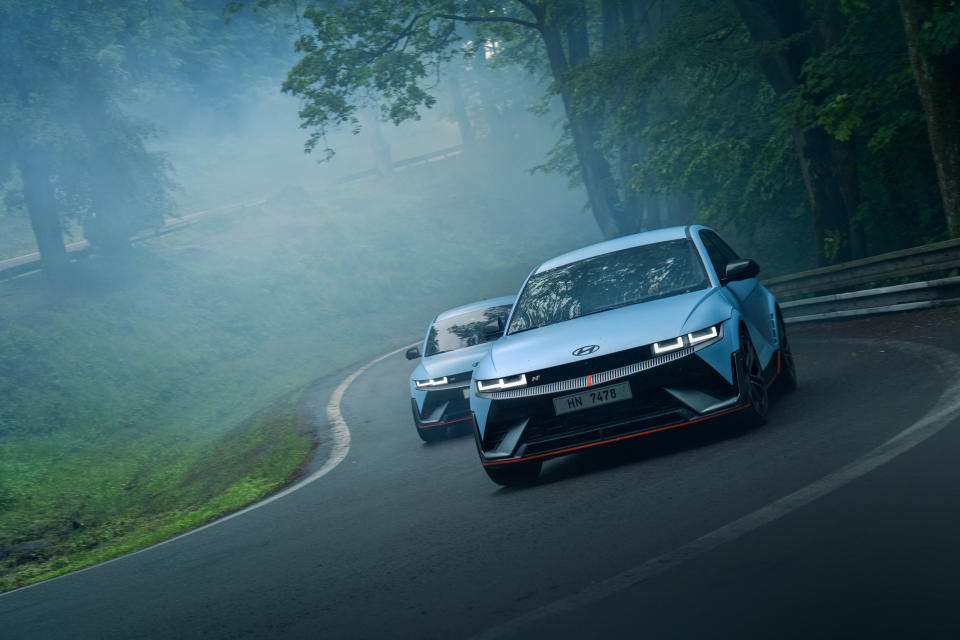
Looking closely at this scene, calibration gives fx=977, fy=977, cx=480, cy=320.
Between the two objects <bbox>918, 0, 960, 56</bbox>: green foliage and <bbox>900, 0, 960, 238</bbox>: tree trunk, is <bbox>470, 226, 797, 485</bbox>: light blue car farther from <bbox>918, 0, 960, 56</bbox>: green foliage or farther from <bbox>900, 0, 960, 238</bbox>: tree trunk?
<bbox>900, 0, 960, 238</bbox>: tree trunk

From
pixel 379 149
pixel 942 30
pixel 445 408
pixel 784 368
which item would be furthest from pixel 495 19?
pixel 379 149

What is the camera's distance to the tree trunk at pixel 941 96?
12484mm

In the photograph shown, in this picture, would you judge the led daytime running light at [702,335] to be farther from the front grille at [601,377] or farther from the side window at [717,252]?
the side window at [717,252]

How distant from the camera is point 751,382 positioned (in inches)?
287

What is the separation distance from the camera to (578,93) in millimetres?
21125

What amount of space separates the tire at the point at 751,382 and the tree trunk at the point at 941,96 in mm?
6977

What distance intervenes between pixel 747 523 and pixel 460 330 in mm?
8042

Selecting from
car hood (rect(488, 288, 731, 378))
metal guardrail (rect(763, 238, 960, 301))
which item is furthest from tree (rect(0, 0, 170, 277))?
car hood (rect(488, 288, 731, 378))

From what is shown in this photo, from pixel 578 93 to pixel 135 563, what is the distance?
51.0 ft

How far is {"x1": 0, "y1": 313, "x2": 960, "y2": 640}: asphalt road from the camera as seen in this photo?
394 cm

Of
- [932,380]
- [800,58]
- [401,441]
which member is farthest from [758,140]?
[932,380]

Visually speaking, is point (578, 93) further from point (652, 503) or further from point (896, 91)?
point (652, 503)

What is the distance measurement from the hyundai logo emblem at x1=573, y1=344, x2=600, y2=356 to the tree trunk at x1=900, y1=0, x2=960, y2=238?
26.6ft

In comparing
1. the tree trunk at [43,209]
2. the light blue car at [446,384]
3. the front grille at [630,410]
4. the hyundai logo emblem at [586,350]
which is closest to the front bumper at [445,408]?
the light blue car at [446,384]
